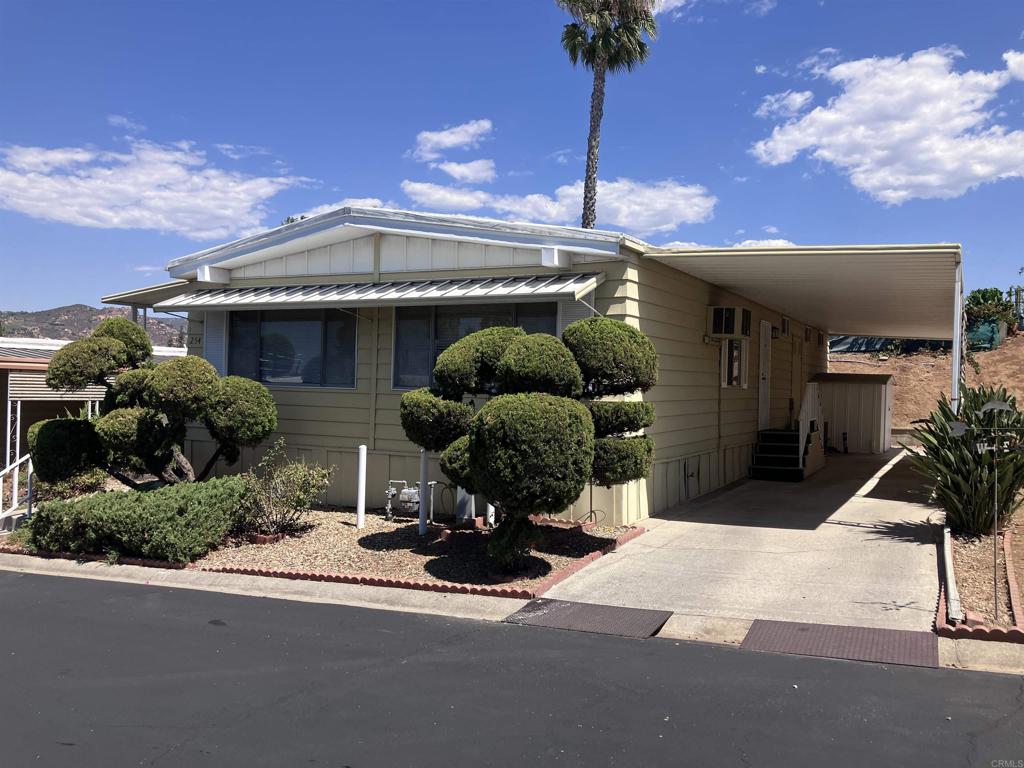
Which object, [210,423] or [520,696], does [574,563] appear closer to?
[520,696]

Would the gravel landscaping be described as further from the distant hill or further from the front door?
the distant hill

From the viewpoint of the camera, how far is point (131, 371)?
9.84 metres

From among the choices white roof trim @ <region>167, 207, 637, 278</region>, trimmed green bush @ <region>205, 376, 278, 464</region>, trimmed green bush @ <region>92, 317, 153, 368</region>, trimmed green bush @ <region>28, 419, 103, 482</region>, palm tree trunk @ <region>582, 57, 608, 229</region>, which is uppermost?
palm tree trunk @ <region>582, 57, 608, 229</region>

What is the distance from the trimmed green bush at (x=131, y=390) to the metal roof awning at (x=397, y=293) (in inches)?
72.3

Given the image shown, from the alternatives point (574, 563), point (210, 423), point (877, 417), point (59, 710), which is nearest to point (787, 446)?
point (877, 417)

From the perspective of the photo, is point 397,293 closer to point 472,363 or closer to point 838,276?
point 472,363

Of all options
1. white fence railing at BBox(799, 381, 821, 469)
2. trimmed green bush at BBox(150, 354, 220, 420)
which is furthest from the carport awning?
trimmed green bush at BBox(150, 354, 220, 420)

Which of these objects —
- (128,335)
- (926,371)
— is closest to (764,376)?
(128,335)

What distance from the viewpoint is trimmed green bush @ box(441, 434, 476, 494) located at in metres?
7.49

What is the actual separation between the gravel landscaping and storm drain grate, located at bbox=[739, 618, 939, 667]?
64cm

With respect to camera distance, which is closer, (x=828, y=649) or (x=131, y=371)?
(x=828, y=649)

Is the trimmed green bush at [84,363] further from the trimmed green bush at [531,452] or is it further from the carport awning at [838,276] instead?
the carport awning at [838,276]

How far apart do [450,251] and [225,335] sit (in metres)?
3.97

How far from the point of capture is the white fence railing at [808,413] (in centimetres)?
1365
